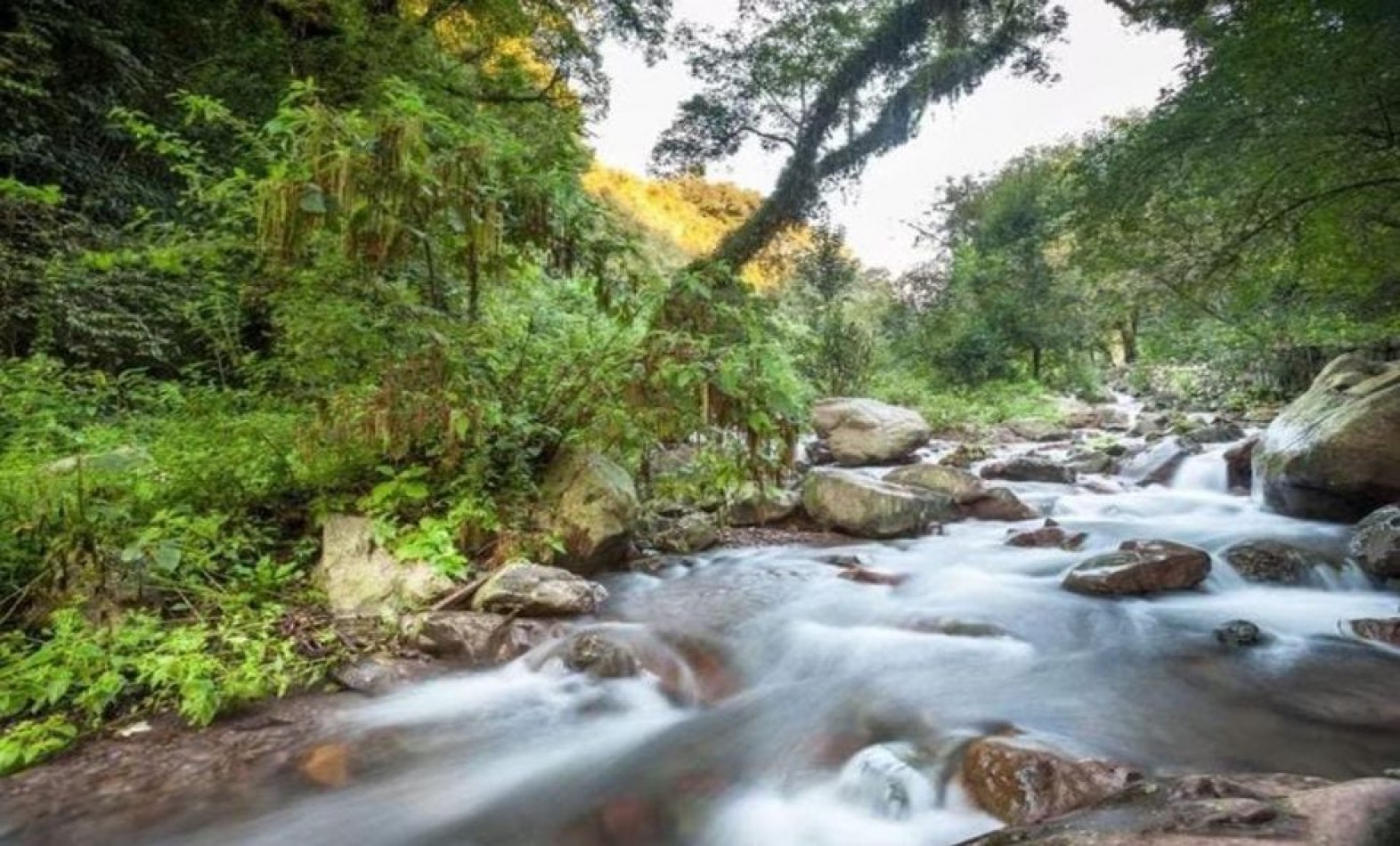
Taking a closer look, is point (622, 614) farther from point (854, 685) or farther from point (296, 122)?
point (296, 122)

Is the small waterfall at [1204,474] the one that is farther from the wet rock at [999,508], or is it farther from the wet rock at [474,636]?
the wet rock at [474,636]

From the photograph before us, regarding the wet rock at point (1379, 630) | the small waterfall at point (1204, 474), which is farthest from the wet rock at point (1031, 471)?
the wet rock at point (1379, 630)

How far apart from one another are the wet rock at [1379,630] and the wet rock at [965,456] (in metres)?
5.83

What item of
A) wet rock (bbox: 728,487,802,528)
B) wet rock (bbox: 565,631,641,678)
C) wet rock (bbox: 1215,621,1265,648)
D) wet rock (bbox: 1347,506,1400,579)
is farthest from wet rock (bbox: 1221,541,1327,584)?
wet rock (bbox: 565,631,641,678)

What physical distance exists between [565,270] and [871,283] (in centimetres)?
1865

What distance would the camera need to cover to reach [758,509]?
6.88 m

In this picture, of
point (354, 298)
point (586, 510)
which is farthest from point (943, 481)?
point (354, 298)

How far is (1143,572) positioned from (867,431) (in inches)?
234

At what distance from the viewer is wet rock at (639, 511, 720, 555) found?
19.5ft

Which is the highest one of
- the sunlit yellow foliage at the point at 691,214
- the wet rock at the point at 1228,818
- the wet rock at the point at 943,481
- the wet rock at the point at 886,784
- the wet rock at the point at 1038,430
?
the sunlit yellow foliage at the point at 691,214

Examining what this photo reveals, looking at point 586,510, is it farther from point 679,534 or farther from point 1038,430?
point 1038,430

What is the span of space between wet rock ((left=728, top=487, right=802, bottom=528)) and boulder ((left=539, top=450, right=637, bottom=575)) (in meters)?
1.75

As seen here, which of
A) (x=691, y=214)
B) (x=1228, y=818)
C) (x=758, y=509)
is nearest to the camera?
(x=1228, y=818)

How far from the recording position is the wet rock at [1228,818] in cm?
158
